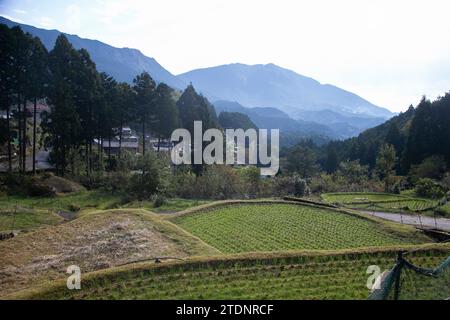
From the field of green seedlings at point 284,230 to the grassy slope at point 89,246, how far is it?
144 cm

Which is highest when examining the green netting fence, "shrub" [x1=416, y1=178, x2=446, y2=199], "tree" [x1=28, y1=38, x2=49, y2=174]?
"tree" [x1=28, y1=38, x2=49, y2=174]

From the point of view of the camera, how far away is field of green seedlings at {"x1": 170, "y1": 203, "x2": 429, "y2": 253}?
1529cm

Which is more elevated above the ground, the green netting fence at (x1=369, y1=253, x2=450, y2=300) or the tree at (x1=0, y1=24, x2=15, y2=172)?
the tree at (x1=0, y1=24, x2=15, y2=172)

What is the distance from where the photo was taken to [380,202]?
91.0ft

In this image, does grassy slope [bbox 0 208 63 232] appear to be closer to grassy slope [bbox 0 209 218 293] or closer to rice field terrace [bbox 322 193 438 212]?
grassy slope [bbox 0 209 218 293]

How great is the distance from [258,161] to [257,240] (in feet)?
163

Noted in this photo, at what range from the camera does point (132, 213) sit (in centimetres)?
1830

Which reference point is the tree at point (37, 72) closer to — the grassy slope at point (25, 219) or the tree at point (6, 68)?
the tree at point (6, 68)

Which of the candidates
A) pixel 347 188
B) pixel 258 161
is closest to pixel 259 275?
pixel 347 188

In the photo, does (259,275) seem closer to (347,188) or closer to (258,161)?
(347,188)

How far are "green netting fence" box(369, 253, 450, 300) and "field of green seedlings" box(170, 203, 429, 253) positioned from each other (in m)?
7.01

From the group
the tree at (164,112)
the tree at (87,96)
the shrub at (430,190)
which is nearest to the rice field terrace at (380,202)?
the shrub at (430,190)

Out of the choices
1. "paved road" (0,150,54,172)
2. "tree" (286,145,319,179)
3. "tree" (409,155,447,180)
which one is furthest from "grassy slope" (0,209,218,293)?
"tree" (286,145,319,179)

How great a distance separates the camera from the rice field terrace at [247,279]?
9656 mm
